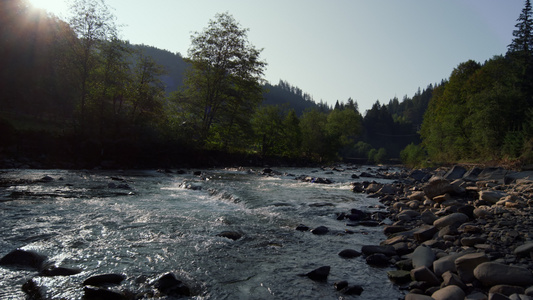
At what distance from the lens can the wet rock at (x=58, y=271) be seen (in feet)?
15.7

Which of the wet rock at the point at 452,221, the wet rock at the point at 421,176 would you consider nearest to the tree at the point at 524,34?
the wet rock at the point at 421,176

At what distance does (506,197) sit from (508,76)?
47687mm

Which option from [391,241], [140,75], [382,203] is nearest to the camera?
[391,241]

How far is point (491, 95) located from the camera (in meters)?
35.0

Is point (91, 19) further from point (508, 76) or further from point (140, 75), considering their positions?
point (508, 76)

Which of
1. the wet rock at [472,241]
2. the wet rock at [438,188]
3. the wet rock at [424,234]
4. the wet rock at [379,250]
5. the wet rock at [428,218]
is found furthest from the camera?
the wet rock at [438,188]

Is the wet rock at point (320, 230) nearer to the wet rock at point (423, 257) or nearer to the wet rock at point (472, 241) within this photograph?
the wet rock at point (423, 257)

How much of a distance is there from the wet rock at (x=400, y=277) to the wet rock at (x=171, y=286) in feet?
10.8

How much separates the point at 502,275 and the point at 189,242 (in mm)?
5720

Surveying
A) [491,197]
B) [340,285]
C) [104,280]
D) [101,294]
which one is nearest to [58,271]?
[104,280]

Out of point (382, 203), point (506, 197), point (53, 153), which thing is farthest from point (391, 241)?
point (53, 153)

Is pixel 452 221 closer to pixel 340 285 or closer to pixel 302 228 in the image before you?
pixel 302 228

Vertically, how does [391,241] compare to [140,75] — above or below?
below

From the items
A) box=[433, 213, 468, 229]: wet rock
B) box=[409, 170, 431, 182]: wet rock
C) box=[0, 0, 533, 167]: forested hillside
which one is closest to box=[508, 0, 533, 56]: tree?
box=[0, 0, 533, 167]: forested hillside
